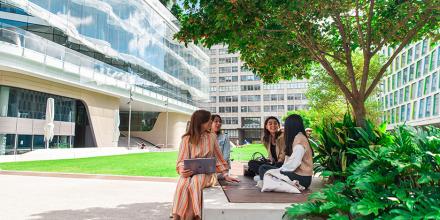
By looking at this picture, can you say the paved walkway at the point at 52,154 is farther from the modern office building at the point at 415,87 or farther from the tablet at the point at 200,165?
the modern office building at the point at 415,87

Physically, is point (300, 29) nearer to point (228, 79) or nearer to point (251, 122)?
point (251, 122)

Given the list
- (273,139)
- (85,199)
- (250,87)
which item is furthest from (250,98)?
(273,139)

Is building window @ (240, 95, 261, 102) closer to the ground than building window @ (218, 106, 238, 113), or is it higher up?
higher up

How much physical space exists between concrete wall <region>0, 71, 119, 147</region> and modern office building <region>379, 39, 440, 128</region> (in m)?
34.5

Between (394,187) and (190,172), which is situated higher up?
(394,187)

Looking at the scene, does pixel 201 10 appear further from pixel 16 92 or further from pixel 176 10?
pixel 16 92

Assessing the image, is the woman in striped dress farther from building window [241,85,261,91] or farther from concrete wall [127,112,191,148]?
building window [241,85,261,91]

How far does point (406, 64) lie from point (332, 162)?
61535mm

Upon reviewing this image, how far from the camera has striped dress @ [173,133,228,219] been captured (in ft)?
15.9

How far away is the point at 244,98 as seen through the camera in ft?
290

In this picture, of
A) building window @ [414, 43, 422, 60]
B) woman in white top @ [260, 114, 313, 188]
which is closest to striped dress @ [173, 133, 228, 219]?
woman in white top @ [260, 114, 313, 188]

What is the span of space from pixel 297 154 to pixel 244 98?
83934mm

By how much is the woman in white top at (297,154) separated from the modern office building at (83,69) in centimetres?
2121

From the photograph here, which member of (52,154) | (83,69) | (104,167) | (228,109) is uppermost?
(83,69)
